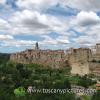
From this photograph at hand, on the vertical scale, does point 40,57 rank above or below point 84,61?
above

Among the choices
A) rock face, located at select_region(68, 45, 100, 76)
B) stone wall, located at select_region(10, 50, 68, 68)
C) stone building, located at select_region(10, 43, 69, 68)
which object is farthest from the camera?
stone wall, located at select_region(10, 50, 68, 68)

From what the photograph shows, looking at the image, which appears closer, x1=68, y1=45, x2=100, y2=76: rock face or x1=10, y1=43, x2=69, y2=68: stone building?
x1=68, y1=45, x2=100, y2=76: rock face

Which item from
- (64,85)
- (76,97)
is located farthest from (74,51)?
(76,97)

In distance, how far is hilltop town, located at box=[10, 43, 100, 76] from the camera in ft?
97.3

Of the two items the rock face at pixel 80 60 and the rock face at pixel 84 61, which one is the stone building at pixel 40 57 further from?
the rock face at pixel 84 61

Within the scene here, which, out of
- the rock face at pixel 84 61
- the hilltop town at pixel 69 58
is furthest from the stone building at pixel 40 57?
the rock face at pixel 84 61

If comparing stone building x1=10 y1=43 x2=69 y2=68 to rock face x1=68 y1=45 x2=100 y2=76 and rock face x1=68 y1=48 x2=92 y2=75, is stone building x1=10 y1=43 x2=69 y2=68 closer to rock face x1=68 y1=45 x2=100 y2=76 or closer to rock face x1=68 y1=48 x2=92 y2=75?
rock face x1=68 y1=48 x2=92 y2=75

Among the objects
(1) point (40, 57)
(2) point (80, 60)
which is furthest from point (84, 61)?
(1) point (40, 57)

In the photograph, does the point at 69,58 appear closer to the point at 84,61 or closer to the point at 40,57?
the point at 84,61

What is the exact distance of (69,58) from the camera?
33.8 m

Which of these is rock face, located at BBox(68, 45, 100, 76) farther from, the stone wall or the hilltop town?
the stone wall

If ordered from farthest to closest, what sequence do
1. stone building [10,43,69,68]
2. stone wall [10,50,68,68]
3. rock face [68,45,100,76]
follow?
stone wall [10,50,68,68] → stone building [10,43,69,68] → rock face [68,45,100,76]

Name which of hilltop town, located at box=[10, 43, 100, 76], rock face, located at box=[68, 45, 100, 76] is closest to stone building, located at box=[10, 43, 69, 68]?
hilltop town, located at box=[10, 43, 100, 76]

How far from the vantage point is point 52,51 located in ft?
123
